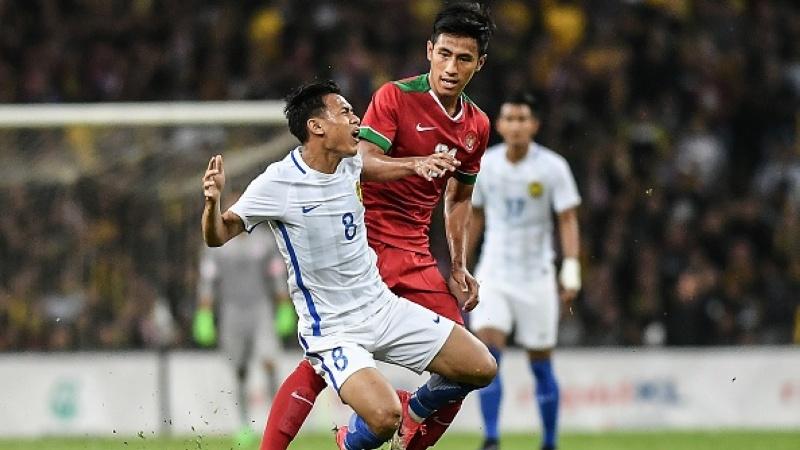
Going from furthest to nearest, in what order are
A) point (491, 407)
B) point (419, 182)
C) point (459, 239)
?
point (491, 407) < point (459, 239) < point (419, 182)

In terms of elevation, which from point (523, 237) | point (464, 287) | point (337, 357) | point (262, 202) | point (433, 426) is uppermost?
point (262, 202)

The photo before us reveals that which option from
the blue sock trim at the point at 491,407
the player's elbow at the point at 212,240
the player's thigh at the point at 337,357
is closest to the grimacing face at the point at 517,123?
the blue sock trim at the point at 491,407

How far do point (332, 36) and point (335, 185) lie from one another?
11320 millimetres

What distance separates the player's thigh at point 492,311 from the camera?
10953 millimetres

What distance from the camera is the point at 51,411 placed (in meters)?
14.6

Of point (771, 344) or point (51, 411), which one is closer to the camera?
point (51, 411)

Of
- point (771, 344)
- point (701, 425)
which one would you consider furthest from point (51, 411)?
point (771, 344)

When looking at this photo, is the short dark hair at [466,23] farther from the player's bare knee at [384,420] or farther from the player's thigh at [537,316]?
the player's thigh at [537,316]

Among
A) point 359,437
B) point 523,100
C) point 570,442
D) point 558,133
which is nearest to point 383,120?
point 359,437

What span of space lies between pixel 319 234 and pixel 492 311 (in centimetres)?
368

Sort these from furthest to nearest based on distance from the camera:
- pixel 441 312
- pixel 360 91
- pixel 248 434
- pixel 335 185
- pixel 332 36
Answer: pixel 332 36
pixel 360 91
pixel 248 434
pixel 441 312
pixel 335 185

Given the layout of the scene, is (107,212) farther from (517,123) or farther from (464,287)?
(464,287)

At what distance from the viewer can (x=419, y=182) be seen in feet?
26.6

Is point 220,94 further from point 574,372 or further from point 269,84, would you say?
point 574,372
